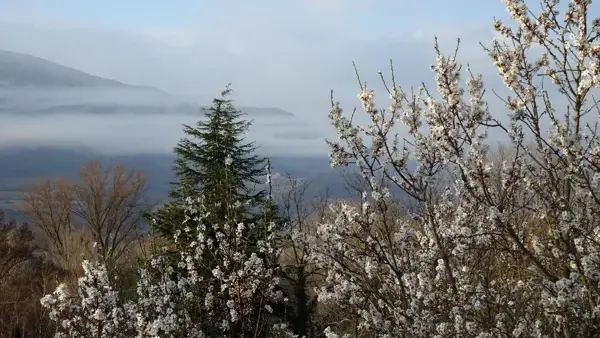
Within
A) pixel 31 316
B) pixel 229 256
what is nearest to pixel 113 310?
pixel 229 256

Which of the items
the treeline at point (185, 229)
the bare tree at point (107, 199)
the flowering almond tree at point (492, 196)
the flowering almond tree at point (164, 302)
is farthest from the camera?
the bare tree at point (107, 199)

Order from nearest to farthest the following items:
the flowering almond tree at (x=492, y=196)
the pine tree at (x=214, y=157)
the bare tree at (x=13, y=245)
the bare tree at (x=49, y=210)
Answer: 1. the flowering almond tree at (x=492, y=196)
2. the pine tree at (x=214, y=157)
3. the bare tree at (x=13, y=245)
4. the bare tree at (x=49, y=210)


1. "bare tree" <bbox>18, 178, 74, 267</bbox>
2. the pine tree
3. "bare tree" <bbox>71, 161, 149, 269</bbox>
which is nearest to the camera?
the pine tree

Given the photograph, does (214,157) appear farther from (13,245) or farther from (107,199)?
(107,199)

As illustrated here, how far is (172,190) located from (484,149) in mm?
14882

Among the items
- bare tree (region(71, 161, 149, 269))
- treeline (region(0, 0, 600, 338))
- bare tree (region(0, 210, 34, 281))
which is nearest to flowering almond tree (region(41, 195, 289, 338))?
treeline (region(0, 0, 600, 338))

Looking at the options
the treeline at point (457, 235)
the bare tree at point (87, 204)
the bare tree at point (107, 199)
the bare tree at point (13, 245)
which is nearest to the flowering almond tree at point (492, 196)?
the treeline at point (457, 235)

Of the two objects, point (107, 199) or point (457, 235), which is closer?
point (457, 235)

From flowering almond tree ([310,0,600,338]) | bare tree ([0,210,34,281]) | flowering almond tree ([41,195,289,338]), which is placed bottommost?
bare tree ([0,210,34,281])

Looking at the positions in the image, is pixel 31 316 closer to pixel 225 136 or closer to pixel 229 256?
pixel 225 136

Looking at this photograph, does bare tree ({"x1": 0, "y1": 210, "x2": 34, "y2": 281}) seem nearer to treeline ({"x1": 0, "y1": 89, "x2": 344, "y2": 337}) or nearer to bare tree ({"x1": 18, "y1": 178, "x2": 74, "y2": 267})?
treeline ({"x1": 0, "y1": 89, "x2": 344, "y2": 337})

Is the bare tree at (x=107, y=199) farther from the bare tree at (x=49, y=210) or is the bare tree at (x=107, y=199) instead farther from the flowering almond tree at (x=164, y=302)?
the flowering almond tree at (x=164, y=302)

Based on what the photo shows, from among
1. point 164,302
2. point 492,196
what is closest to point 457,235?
point 492,196

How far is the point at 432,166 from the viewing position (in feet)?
15.0
